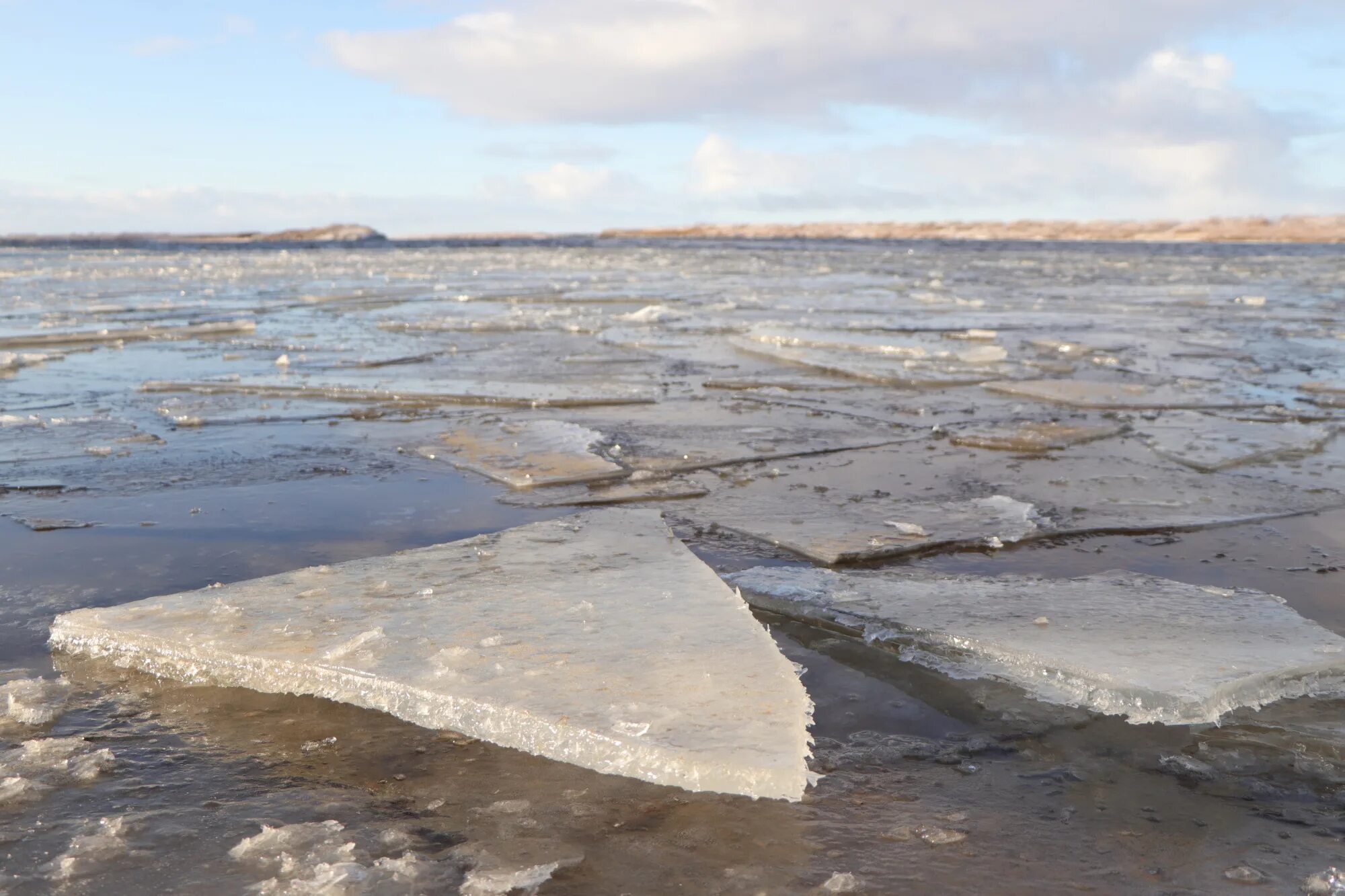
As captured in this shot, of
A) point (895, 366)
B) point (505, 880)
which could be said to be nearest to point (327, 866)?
point (505, 880)

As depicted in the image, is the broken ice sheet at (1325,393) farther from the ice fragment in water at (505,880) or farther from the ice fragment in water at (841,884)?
the ice fragment in water at (505,880)

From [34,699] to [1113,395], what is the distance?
5.43 metres

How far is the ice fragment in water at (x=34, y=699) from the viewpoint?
1.97 m

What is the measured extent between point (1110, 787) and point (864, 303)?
11.4 m

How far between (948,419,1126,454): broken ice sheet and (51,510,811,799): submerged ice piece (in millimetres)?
2286

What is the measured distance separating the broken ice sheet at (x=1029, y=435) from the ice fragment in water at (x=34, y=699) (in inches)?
139

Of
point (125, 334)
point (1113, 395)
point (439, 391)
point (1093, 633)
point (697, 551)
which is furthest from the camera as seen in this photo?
point (125, 334)

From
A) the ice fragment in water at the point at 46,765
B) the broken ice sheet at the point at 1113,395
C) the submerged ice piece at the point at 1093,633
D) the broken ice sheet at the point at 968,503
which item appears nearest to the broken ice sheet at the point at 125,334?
the broken ice sheet at the point at 1113,395

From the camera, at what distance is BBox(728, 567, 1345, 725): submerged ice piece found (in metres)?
2.09

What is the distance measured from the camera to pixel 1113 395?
587cm

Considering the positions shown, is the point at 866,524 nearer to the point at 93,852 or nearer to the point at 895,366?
the point at 93,852

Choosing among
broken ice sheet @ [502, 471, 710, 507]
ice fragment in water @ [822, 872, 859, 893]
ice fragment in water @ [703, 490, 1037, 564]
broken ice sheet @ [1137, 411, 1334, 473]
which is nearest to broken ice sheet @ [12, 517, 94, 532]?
broken ice sheet @ [502, 471, 710, 507]

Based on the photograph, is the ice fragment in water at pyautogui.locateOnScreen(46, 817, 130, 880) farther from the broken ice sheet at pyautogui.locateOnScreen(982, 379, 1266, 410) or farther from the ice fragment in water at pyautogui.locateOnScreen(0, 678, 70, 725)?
the broken ice sheet at pyautogui.locateOnScreen(982, 379, 1266, 410)

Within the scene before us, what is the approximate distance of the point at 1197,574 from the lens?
9.43 ft
